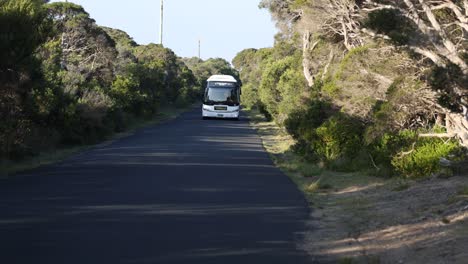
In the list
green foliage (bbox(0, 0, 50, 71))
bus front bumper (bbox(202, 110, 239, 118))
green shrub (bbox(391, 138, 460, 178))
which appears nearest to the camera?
green shrub (bbox(391, 138, 460, 178))

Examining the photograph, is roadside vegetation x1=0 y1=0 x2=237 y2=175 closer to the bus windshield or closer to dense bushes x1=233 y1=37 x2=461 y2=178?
the bus windshield


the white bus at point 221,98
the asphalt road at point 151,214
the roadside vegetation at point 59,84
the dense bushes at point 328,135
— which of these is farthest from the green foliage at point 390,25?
the white bus at point 221,98

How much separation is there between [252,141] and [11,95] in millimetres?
16079

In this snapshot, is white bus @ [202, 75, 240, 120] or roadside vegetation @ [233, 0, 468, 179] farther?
white bus @ [202, 75, 240, 120]

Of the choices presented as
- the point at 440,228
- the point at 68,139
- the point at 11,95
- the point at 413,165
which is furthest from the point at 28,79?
the point at 440,228

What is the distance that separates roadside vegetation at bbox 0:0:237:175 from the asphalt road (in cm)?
293

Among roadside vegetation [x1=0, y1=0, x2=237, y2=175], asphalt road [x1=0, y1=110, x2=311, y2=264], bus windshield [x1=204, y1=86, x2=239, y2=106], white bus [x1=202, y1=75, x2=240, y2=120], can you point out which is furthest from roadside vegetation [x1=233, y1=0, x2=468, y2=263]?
white bus [x1=202, y1=75, x2=240, y2=120]

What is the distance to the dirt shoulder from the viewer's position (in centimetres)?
883

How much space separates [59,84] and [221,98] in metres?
28.5

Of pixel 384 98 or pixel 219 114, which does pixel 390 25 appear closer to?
pixel 384 98

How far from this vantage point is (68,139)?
29.3 metres

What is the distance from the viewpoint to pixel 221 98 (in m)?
56.7

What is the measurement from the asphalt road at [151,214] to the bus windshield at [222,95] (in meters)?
34.5

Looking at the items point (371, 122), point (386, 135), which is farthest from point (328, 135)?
point (386, 135)
